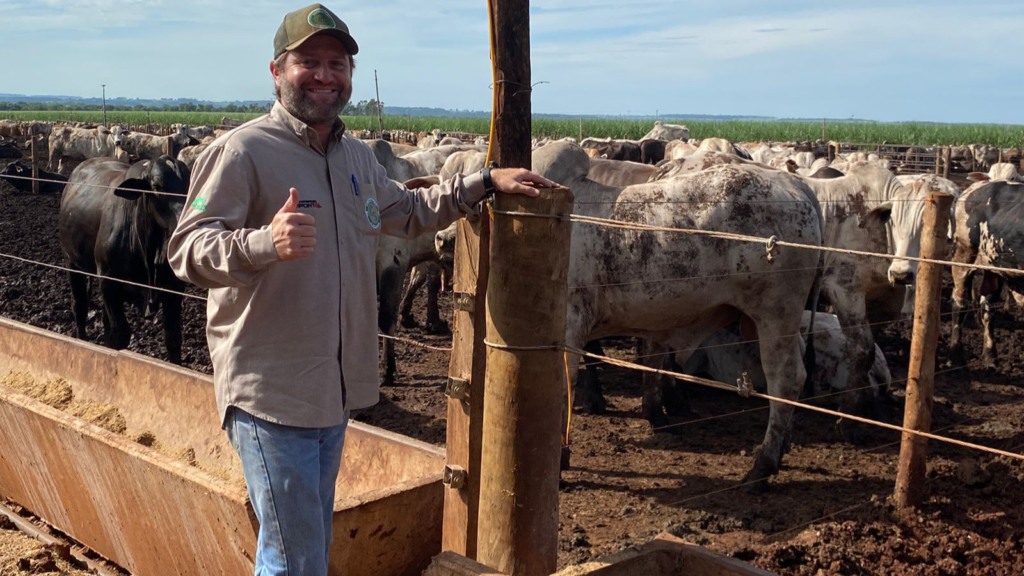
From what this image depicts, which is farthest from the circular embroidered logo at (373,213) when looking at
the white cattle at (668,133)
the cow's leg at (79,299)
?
the white cattle at (668,133)

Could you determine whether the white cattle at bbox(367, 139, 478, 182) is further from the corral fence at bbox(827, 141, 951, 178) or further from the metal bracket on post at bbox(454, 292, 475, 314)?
the corral fence at bbox(827, 141, 951, 178)

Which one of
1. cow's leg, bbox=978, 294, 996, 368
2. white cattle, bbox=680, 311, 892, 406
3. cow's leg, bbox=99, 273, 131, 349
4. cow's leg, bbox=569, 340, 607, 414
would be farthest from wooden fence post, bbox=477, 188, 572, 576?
cow's leg, bbox=978, 294, 996, 368

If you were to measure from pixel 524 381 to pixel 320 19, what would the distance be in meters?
1.17

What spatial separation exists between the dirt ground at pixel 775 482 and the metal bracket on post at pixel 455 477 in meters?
1.72

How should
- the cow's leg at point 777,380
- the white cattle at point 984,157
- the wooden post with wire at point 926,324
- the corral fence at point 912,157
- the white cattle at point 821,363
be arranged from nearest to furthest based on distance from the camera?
the wooden post with wire at point 926,324
the cow's leg at point 777,380
the white cattle at point 821,363
the corral fence at point 912,157
the white cattle at point 984,157

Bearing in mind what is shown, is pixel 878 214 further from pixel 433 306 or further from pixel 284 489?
pixel 284 489

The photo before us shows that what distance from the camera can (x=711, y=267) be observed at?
6.29 metres

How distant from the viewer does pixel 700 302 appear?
20.9 ft

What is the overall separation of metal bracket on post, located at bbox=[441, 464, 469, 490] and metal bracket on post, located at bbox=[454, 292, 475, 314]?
558 mm

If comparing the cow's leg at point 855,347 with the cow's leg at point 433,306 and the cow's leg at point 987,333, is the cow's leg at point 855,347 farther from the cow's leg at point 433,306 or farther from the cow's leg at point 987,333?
the cow's leg at point 433,306

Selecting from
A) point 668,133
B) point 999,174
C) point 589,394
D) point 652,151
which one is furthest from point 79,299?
point 668,133

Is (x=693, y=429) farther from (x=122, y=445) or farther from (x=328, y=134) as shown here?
(x=328, y=134)

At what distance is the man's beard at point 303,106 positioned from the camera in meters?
2.73

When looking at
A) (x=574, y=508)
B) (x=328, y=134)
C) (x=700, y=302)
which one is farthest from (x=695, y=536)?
(x=328, y=134)
